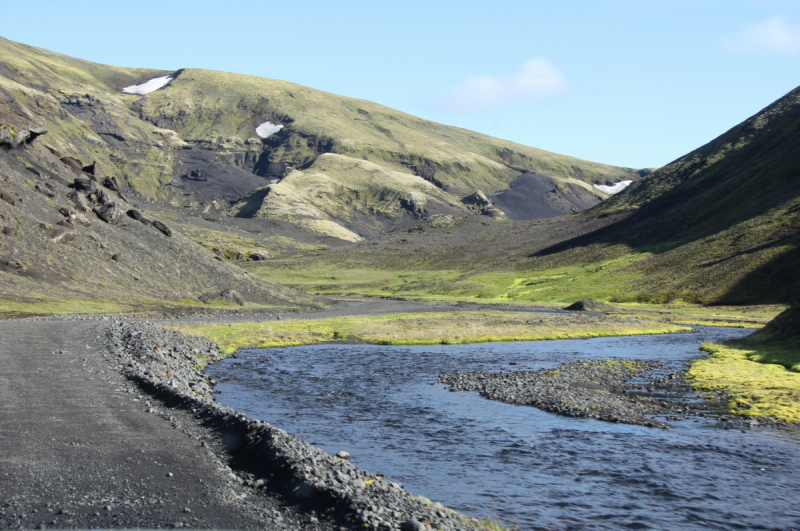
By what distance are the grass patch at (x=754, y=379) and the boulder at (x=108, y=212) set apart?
3148 inches

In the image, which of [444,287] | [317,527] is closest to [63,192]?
[317,527]

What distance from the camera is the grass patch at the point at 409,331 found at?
55.6m

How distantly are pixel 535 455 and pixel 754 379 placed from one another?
838 inches

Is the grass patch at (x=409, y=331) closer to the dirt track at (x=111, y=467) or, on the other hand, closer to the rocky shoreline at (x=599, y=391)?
the rocky shoreline at (x=599, y=391)

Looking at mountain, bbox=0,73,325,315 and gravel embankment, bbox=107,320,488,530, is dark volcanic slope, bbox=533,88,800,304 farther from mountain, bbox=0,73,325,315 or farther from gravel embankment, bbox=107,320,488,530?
gravel embankment, bbox=107,320,488,530

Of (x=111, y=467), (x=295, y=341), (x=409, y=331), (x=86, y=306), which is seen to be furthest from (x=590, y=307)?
(x=111, y=467)

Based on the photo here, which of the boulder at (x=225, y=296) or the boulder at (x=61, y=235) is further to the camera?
the boulder at (x=225, y=296)

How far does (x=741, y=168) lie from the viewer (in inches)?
7318

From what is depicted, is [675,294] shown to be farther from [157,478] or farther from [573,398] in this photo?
[157,478]

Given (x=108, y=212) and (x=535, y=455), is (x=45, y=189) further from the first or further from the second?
(x=535, y=455)

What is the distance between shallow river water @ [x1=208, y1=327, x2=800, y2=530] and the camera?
1528cm

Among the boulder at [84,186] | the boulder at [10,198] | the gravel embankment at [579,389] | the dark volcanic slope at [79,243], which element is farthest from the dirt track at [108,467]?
the boulder at [84,186]

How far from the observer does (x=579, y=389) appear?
32.2 m

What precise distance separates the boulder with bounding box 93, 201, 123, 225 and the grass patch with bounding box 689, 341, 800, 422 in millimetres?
79966
